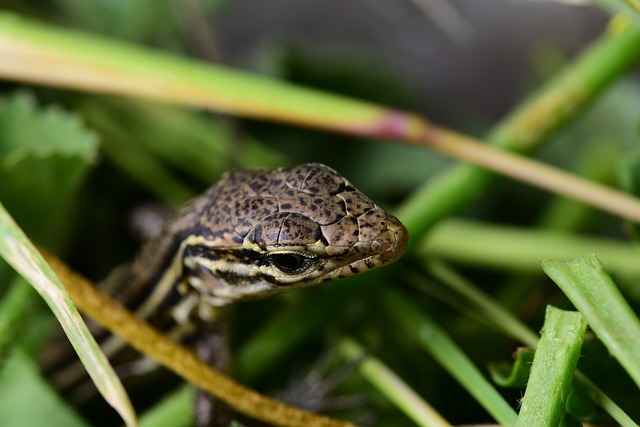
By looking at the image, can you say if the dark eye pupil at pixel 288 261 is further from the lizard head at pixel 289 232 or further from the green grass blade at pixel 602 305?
the green grass blade at pixel 602 305

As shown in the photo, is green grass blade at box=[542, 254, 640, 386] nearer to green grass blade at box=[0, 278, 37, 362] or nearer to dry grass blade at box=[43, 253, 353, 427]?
dry grass blade at box=[43, 253, 353, 427]

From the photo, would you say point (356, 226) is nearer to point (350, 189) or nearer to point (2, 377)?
point (350, 189)

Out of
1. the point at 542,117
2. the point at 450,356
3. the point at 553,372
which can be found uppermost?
the point at 542,117

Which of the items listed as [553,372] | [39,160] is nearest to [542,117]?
[553,372]

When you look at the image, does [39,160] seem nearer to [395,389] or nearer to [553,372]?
[395,389]

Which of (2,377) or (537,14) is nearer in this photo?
(2,377)

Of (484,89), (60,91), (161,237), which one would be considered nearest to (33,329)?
(161,237)

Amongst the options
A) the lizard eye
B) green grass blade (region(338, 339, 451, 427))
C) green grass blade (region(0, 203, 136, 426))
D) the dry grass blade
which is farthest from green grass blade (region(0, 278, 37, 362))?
green grass blade (region(338, 339, 451, 427))
